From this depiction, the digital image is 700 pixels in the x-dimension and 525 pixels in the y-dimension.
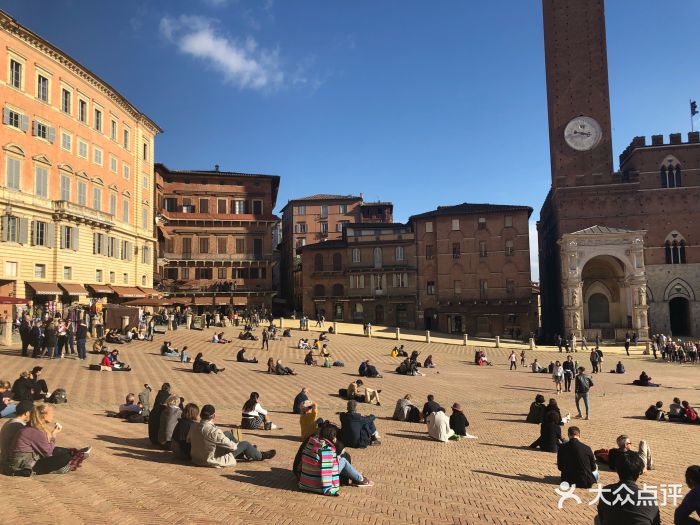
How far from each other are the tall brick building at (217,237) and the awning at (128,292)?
13.5 meters

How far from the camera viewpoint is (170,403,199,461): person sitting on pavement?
378 inches

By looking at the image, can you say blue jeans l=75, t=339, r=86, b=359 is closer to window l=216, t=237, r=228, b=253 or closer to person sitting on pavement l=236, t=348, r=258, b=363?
person sitting on pavement l=236, t=348, r=258, b=363

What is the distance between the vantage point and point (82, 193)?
38.5m

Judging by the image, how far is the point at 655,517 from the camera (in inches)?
220

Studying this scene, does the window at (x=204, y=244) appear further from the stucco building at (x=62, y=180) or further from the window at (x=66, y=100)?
the window at (x=66, y=100)

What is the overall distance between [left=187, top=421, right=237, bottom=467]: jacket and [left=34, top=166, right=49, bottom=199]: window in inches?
1245

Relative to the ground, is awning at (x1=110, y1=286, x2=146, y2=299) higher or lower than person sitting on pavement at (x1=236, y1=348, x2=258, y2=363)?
higher

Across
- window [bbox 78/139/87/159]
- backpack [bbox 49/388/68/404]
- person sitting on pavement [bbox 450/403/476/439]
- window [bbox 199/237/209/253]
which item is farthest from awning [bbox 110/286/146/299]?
person sitting on pavement [bbox 450/403/476/439]

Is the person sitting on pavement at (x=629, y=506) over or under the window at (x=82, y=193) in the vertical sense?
under

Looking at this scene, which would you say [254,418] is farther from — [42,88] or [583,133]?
[583,133]

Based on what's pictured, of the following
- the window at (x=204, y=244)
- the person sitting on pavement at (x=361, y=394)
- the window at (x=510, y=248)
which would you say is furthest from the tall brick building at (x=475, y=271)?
the person sitting on pavement at (x=361, y=394)

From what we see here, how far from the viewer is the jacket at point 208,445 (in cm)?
926

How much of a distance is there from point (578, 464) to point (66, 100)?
136ft

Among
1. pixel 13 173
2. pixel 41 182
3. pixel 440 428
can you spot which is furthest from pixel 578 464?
pixel 41 182
